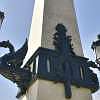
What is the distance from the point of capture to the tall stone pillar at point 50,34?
4.25 metres

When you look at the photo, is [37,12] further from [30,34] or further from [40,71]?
[40,71]

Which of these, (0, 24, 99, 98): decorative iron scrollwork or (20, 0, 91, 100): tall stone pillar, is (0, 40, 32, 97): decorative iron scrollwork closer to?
(0, 24, 99, 98): decorative iron scrollwork

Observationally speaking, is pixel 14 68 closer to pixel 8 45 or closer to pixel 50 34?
pixel 8 45

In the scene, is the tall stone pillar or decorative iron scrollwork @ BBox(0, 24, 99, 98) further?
decorative iron scrollwork @ BBox(0, 24, 99, 98)

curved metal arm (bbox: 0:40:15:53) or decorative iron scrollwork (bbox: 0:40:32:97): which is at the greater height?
curved metal arm (bbox: 0:40:15:53)

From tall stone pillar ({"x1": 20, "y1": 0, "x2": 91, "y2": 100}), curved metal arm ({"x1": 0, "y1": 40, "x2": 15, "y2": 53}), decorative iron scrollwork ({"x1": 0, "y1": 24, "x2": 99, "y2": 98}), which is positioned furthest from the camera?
curved metal arm ({"x1": 0, "y1": 40, "x2": 15, "y2": 53})

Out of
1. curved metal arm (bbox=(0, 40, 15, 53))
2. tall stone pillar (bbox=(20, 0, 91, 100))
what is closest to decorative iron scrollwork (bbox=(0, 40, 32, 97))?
curved metal arm (bbox=(0, 40, 15, 53))

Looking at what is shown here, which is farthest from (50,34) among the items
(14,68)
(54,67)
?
(14,68)

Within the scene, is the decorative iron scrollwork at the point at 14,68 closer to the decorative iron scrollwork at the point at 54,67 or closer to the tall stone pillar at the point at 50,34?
the decorative iron scrollwork at the point at 54,67

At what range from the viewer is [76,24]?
5465 millimetres

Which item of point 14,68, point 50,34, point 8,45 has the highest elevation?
point 50,34

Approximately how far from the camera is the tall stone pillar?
4254mm

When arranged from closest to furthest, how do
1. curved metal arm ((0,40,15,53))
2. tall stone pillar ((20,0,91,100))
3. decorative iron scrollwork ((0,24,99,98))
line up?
tall stone pillar ((20,0,91,100)) < decorative iron scrollwork ((0,24,99,98)) < curved metal arm ((0,40,15,53))

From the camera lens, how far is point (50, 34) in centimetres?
496
